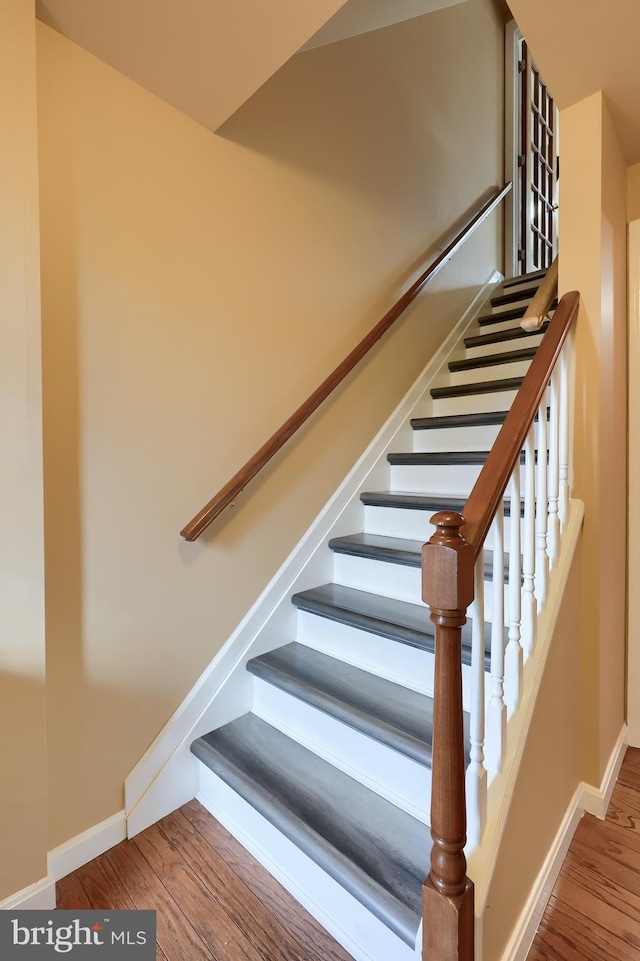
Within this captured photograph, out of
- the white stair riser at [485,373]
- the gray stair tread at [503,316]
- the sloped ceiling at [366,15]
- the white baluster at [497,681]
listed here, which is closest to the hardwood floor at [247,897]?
the white baluster at [497,681]

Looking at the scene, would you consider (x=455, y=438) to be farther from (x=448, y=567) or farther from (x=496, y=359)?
(x=448, y=567)

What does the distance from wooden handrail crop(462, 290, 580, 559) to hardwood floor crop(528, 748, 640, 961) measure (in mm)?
1102

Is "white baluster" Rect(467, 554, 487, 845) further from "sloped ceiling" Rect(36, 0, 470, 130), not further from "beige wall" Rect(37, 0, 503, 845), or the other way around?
"sloped ceiling" Rect(36, 0, 470, 130)

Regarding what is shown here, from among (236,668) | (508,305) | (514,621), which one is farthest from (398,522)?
(508,305)

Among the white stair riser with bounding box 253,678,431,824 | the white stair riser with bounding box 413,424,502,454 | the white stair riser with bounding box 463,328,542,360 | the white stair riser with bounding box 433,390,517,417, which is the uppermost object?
the white stair riser with bounding box 463,328,542,360

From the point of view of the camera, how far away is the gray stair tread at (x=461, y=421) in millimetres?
2180

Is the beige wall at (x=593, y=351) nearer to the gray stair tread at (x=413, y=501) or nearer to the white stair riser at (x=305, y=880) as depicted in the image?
the gray stair tread at (x=413, y=501)

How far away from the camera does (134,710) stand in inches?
59.6

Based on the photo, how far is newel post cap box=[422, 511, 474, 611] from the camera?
817mm

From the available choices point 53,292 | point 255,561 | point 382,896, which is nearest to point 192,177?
point 53,292

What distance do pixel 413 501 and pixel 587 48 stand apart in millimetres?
1559

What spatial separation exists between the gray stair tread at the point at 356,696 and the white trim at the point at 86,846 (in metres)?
0.61

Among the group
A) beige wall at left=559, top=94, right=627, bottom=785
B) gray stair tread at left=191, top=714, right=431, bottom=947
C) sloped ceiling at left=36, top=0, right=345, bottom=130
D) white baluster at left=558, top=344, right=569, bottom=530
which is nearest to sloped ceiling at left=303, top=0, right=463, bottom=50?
sloped ceiling at left=36, top=0, right=345, bottom=130

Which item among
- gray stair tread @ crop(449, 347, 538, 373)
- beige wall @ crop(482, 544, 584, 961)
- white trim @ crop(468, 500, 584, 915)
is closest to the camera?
white trim @ crop(468, 500, 584, 915)
